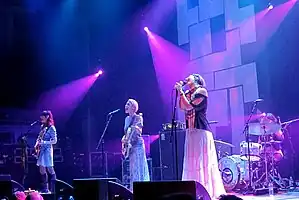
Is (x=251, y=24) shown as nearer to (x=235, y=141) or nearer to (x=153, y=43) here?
(x=235, y=141)

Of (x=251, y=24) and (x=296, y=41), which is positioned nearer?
(x=296, y=41)

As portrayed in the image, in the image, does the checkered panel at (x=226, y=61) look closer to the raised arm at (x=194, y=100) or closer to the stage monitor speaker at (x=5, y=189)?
the raised arm at (x=194, y=100)

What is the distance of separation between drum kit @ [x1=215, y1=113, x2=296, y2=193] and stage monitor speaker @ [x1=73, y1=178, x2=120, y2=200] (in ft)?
17.3

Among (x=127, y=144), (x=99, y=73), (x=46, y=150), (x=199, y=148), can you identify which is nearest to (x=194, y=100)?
(x=199, y=148)

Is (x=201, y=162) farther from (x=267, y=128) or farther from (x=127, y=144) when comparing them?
(x=127, y=144)

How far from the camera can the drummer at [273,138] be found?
7.68 meters

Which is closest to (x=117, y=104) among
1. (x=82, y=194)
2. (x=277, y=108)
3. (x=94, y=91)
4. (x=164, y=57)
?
(x=94, y=91)

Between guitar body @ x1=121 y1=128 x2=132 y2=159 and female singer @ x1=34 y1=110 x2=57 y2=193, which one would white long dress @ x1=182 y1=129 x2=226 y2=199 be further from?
female singer @ x1=34 y1=110 x2=57 y2=193

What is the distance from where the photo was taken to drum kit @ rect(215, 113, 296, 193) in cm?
801

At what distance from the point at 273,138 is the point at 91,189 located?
6.07 meters

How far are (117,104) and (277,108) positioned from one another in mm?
5153

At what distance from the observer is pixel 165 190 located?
7.86 ft

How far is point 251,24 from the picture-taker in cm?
972

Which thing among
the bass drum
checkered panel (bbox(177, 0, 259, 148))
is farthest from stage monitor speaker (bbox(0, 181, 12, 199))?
checkered panel (bbox(177, 0, 259, 148))
